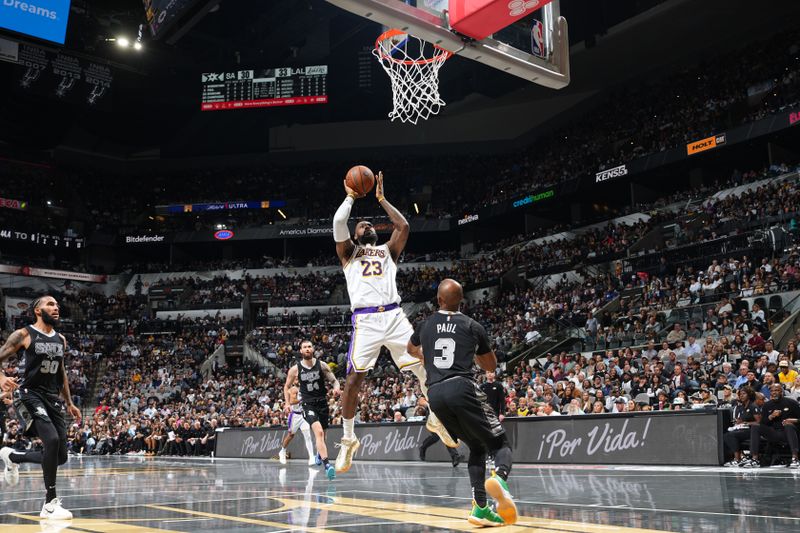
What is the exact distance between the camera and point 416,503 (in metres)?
6.63

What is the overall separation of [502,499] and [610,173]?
94.1 ft

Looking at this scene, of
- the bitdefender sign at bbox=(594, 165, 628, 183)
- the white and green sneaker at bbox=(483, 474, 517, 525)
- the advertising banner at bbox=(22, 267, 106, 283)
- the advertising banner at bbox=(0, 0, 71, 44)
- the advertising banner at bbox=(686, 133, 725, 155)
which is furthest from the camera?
the advertising banner at bbox=(22, 267, 106, 283)

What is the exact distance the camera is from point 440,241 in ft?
144

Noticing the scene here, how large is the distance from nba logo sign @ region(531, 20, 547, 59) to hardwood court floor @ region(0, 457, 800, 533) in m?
5.37

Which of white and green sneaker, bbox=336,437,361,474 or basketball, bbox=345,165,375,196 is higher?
basketball, bbox=345,165,375,196

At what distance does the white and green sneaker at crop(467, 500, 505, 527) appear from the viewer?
5102 millimetres

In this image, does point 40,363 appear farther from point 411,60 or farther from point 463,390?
point 411,60

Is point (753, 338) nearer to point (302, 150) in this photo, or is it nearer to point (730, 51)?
point (730, 51)

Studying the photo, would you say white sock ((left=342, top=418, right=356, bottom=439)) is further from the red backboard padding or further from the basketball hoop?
the basketball hoop

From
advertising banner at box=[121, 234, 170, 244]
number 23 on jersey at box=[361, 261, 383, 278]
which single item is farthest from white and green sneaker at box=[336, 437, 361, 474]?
advertising banner at box=[121, 234, 170, 244]

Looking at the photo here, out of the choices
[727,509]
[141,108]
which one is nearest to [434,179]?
[141,108]

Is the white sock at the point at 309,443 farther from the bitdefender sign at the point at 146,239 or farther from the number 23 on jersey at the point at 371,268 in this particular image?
the bitdefender sign at the point at 146,239

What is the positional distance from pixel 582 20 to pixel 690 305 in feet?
51.0

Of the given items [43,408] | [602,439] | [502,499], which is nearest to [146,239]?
[602,439]
